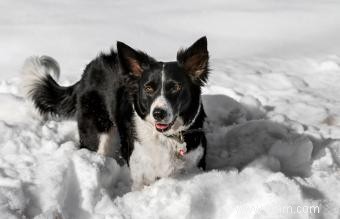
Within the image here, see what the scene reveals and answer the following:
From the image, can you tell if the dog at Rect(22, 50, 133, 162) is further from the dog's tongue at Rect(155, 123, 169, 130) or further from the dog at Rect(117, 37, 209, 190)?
the dog's tongue at Rect(155, 123, 169, 130)

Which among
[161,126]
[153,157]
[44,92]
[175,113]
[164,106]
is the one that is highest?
[164,106]

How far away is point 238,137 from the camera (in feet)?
16.9

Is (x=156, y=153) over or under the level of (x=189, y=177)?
over

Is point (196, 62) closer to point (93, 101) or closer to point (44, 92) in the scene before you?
point (93, 101)

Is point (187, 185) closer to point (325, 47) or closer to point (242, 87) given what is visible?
point (242, 87)

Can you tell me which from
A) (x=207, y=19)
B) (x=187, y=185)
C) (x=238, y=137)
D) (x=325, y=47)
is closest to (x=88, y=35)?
(x=207, y=19)

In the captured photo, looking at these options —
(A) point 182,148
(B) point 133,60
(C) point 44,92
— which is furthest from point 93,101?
(A) point 182,148

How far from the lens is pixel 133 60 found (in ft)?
14.3

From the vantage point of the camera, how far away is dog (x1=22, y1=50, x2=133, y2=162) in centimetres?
481

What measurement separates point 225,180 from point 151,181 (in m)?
0.62

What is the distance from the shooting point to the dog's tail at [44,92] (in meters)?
5.29

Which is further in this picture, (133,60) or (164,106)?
(133,60)

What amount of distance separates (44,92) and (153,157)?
1.57 metres

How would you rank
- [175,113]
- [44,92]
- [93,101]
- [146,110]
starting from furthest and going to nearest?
[44,92] < [93,101] < [146,110] < [175,113]
